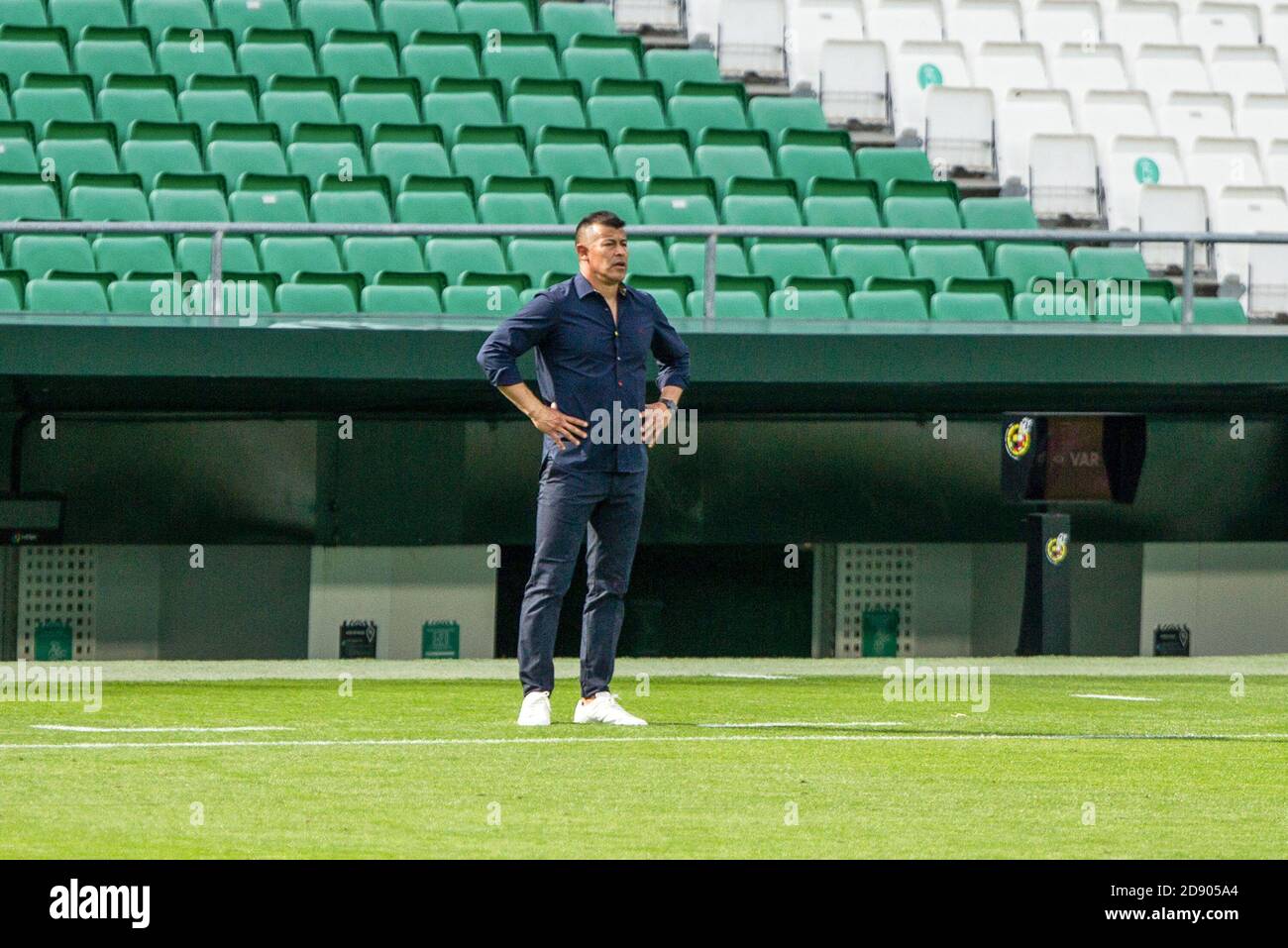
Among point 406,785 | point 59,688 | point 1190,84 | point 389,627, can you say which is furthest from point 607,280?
point 1190,84

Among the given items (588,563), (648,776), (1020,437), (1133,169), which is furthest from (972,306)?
(648,776)

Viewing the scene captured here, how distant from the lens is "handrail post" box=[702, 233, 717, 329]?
456 inches

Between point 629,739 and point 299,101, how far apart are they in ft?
28.4

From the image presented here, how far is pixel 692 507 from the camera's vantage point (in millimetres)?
12625

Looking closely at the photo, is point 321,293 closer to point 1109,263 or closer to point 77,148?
point 77,148

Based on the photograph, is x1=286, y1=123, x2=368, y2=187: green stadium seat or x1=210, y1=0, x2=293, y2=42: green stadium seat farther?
x1=210, y1=0, x2=293, y2=42: green stadium seat

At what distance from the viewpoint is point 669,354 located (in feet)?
24.5

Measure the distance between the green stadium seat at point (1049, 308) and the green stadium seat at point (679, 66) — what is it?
380 centimetres

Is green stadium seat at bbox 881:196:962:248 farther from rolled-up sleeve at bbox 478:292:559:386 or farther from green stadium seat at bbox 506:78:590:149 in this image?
rolled-up sleeve at bbox 478:292:559:386

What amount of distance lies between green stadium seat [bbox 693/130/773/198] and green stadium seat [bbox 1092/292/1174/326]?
265cm

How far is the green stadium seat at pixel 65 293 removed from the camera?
11.7m

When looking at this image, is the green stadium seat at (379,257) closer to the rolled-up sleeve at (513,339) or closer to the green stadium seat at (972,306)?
the green stadium seat at (972,306)

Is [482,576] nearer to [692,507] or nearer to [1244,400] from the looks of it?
[692,507]

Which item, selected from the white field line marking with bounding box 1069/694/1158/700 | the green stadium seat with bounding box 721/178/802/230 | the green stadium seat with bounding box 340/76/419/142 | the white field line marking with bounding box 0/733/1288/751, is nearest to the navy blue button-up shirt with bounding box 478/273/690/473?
the white field line marking with bounding box 0/733/1288/751
